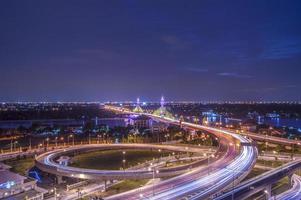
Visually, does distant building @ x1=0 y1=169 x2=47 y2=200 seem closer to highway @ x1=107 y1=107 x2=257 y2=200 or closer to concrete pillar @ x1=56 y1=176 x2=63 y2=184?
concrete pillar @ x1=56 y1=176 x2=63 y2=184

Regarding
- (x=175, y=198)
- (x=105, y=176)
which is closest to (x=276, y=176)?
(x=175, y=198)

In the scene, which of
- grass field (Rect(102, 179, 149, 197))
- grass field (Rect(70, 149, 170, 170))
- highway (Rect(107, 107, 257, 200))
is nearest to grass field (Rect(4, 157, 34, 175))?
grass field (Rect(70, 149, 170, 170))

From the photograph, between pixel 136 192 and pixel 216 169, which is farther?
pixel 216 169

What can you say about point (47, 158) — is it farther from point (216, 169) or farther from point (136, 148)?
point (216, 169)

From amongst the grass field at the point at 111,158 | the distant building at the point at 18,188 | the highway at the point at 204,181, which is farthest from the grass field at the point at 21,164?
the highway at the point at 204,181

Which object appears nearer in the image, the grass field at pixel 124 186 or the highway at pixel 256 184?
the highway at pixel 256 184

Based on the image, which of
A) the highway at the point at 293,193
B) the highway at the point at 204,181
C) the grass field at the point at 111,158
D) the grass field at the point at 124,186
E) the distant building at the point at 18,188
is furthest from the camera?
the grass field at the point at 111,158

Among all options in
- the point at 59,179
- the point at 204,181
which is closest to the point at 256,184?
the point at 204,181

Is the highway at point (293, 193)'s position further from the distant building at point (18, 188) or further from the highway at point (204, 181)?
the distant building at point (18, 188)
